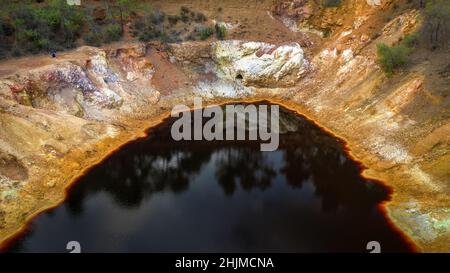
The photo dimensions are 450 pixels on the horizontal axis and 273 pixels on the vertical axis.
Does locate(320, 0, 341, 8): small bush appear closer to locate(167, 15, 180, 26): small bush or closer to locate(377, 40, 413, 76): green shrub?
locate(377, 40, 413, 76): green shrub

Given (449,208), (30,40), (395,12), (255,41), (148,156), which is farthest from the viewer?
(255,41)

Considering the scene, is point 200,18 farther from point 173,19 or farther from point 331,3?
point 331,3

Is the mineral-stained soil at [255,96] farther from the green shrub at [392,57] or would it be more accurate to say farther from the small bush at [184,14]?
the small bush at [184,14]

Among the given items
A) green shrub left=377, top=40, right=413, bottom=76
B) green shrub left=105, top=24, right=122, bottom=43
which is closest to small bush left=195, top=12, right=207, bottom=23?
green shrub left=105, top=24, right=122, bottom=43

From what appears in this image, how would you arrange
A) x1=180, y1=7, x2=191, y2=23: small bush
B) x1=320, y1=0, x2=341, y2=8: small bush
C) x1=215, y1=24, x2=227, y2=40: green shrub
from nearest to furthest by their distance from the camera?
x1=215, y1=24, x2=227, y2=40: green shrub < x1=320, y1=0, x2=341, y2=8: small bush < x1=180, y1=7, x2=191, y2=23: small bush

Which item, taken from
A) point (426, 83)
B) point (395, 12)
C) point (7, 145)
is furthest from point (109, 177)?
point (395, 12)

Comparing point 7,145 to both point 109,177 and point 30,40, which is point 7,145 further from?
point 30,40
